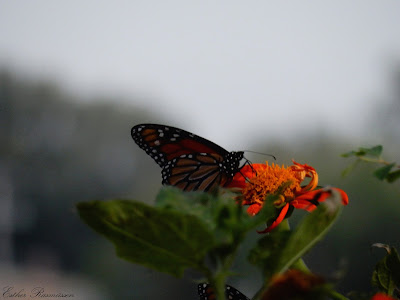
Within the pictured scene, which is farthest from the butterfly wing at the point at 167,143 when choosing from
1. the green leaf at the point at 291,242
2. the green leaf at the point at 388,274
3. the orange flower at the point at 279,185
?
the green leaf at the point at 291,242

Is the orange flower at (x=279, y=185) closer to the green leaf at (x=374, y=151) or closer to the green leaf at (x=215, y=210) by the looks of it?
the green leaf at (x=374, y=151)

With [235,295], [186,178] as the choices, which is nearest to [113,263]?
[186,178]

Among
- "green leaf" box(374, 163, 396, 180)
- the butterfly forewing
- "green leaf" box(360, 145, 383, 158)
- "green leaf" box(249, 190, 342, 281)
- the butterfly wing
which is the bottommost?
the butterfly forewing

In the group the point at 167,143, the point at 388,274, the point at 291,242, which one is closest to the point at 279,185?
the point at 388,274

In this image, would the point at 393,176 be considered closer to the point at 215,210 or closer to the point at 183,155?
the point at 215,210

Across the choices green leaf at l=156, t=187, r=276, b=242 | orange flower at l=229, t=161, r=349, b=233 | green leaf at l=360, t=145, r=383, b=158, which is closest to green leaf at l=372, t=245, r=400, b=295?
green leaf at l=360, t=145, r=383, b=158

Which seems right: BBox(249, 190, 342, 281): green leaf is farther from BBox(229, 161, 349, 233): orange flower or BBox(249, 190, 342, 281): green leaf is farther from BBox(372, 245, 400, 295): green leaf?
BBox(229, 161, 349, 233): orange flower
